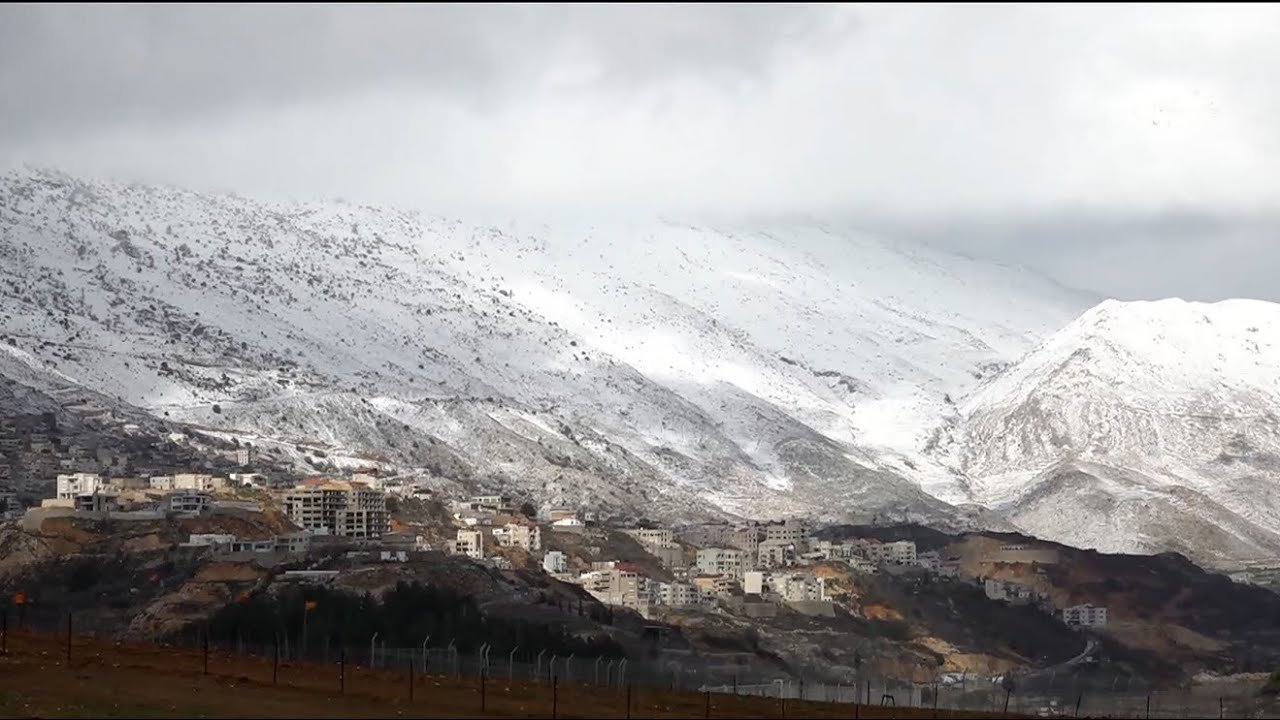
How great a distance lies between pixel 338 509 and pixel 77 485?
19963mm

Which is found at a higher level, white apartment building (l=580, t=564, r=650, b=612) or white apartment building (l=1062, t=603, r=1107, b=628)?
white apartment building (l=580, t=564, r=650, b=612)

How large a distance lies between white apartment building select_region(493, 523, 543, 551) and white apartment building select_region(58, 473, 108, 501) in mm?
29306

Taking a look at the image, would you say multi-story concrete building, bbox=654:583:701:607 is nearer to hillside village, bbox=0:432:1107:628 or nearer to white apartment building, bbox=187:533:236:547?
hillside village, bbox=0:432:1107:628

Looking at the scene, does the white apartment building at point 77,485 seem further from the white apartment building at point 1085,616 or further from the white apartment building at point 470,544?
the white apartment building at point 1085,616

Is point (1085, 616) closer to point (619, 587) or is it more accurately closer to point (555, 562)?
point (619, 587)

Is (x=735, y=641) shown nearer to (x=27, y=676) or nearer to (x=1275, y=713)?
(x=1275, y=713)

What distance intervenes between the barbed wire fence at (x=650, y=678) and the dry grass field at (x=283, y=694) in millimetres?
749

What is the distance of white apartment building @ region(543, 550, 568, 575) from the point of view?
608 ft

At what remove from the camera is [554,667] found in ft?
383

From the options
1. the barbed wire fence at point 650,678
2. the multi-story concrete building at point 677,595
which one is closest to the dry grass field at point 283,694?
the barbed wire fence at point 650,678


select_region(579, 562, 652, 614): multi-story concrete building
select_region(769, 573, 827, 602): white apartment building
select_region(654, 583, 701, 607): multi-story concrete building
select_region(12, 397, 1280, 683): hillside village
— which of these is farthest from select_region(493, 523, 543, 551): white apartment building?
select_region(769, 573, 827, 602): white apartment building

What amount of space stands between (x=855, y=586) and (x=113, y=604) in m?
64.8

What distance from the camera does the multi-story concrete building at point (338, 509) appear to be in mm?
178625

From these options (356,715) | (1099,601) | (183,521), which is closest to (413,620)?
(183,521)
